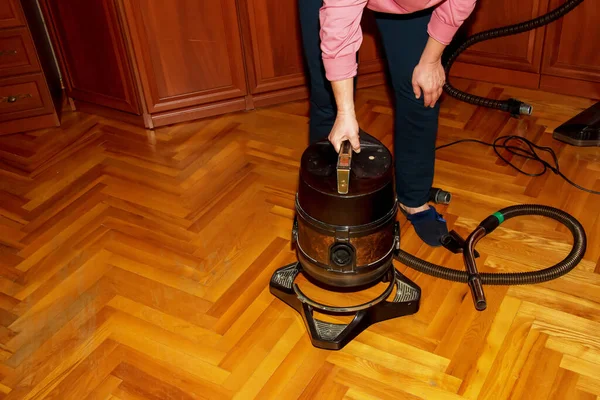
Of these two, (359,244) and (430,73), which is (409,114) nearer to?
(430,73)

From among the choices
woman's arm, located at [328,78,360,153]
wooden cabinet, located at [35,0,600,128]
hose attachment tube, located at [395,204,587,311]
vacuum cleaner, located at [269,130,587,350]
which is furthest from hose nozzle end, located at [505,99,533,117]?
woman's arm, located at [328,78,360,153]

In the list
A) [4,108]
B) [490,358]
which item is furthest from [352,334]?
[4,108]

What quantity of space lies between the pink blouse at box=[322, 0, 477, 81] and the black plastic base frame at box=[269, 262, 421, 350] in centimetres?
54

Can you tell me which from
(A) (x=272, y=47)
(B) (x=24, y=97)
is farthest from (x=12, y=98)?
(A) (x=272, y=47)

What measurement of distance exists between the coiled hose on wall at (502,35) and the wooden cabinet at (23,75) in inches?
57.5

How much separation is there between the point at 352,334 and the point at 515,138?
1043mm

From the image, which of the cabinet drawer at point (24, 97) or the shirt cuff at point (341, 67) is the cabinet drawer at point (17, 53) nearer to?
the cabinet drawer at point (24, 97)

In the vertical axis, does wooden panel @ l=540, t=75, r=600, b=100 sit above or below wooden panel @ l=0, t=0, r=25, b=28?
below

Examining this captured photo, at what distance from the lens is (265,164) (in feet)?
7.23

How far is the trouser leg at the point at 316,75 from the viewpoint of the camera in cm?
154

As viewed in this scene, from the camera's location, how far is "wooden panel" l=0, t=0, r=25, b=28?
2237mm

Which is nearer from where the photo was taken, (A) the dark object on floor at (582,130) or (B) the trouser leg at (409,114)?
(B) the trouser leg at (409,114)

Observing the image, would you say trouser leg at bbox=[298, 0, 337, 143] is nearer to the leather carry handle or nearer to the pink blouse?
the pink blouse

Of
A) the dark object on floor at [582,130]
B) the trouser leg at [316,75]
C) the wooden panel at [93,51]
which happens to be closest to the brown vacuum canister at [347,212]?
the trouser leg at [316,75]
